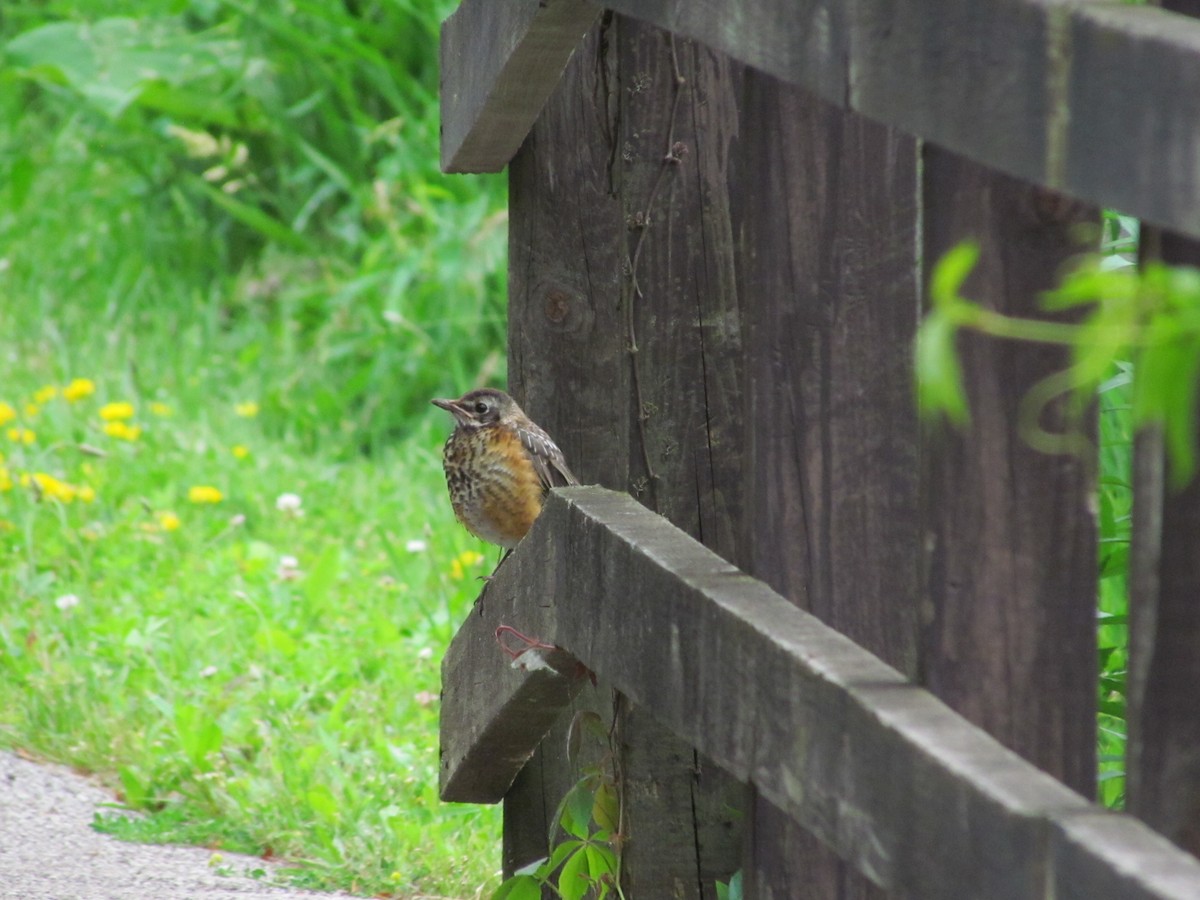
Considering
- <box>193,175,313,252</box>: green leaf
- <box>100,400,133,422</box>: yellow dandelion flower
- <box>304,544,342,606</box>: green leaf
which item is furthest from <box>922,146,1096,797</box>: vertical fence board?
<box>193,175,313,252</box>: green leaf

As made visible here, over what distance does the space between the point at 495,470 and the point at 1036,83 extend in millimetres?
2636

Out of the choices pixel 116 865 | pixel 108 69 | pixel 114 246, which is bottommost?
pixel 116 865

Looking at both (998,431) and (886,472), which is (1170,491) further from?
(886,472)

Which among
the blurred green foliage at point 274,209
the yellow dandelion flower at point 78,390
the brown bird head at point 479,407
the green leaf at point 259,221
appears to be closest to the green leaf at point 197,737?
the brown bird head at point 479,407

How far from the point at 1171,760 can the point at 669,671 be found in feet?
2.76

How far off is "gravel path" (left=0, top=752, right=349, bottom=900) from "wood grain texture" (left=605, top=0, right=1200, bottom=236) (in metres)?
2.53

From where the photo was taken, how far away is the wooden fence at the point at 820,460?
1.31 meters

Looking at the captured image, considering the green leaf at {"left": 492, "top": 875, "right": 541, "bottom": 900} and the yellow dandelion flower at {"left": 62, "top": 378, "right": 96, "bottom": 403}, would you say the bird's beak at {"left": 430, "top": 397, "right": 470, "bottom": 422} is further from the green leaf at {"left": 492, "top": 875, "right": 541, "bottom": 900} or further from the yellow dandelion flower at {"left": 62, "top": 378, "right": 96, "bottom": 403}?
the yellow dandelion flower at {"left": 62, "top": 378, "right": 96, "bottom": 403}

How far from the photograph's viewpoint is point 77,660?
15.8 ft

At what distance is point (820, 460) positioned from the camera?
2064 millimetres

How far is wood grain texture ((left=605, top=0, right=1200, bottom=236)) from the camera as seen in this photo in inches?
44.4

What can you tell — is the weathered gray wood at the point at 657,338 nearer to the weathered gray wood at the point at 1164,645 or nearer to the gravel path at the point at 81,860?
the gravel path at the point at 81,860

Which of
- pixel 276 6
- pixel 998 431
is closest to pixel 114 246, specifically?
pixel 276 6

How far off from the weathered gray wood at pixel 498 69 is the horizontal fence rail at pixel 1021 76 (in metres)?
0.65
